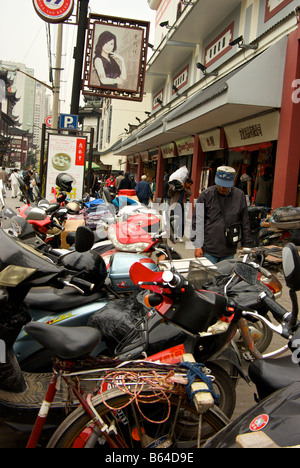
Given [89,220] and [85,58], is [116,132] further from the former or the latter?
[89,220]

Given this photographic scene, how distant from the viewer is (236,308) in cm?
239

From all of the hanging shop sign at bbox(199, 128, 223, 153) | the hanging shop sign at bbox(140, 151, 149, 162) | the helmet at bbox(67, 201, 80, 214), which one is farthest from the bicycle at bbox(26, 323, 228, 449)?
the hanging shop sign at bbox(140, 151, 149, 162)

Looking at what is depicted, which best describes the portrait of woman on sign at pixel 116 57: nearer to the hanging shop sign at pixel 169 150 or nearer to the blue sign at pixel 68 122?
the blue sign at pixel 68 122

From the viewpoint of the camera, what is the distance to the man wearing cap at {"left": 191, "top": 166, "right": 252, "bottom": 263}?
4996 mm

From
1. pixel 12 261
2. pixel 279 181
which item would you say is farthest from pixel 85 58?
pixel 12 261

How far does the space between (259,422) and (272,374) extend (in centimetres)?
42

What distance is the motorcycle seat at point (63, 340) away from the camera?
73.9 inches

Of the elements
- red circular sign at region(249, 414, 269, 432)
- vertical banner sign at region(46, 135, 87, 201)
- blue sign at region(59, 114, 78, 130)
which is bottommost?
red circular sign at region(249, 414, 269, 432)

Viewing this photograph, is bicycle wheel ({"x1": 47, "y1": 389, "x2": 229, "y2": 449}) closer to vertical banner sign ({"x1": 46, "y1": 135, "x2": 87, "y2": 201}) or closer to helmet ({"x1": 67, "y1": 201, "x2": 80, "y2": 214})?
helmet ({"x1": 67, "y1": 201, "x2": 80, "y2": 214})

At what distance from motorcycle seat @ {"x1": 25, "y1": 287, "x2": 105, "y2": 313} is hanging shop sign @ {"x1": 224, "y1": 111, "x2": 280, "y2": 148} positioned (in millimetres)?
7789

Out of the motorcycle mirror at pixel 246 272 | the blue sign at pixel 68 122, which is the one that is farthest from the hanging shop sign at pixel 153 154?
the motorcycle mirror at pixel 246 272
